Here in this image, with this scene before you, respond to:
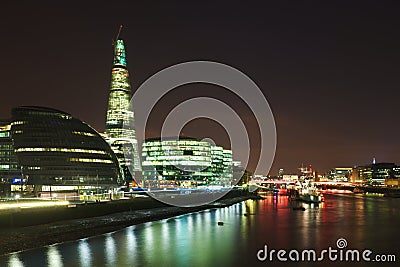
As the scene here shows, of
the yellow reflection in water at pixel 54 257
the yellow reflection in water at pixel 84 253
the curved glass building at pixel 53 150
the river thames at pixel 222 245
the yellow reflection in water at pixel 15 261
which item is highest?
the curved glass building at pixel 53 150

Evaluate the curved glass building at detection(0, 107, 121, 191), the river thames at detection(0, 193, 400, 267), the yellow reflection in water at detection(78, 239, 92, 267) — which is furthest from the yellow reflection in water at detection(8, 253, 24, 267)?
the curved glass building at detection(0, 107, 121, 191)

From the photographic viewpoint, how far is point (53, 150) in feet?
350

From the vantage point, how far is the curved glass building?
103562 millimetres

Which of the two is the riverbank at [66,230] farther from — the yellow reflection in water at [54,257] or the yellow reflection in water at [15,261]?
the yellow reflection in water at [54,257]

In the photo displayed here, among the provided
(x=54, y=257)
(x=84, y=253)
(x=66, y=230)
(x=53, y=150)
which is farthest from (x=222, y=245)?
(x=53, y=150)

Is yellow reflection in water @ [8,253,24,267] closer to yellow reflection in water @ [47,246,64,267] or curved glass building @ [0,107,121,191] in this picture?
yellow reflection in water @ [47,246,64,267]

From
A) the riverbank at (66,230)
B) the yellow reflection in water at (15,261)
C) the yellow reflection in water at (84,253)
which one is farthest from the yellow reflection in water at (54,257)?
the yellow reflection in water at (15,261)

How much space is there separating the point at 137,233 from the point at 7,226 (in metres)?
15.3

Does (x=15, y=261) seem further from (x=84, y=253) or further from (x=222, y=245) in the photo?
(x=222, y=245)

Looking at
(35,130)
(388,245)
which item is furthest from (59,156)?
(388,245)

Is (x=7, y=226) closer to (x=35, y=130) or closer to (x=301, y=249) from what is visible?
(x=301, y=249)

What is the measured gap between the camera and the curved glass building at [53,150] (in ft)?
340

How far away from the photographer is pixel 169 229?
201 ft

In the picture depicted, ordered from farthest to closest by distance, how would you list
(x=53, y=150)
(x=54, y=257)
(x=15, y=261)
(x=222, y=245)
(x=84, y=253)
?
(x=53, y=150) → (x=222, y=245) → (x=84, y=253) → (x=54, y=257) → (x=15, y=261)
